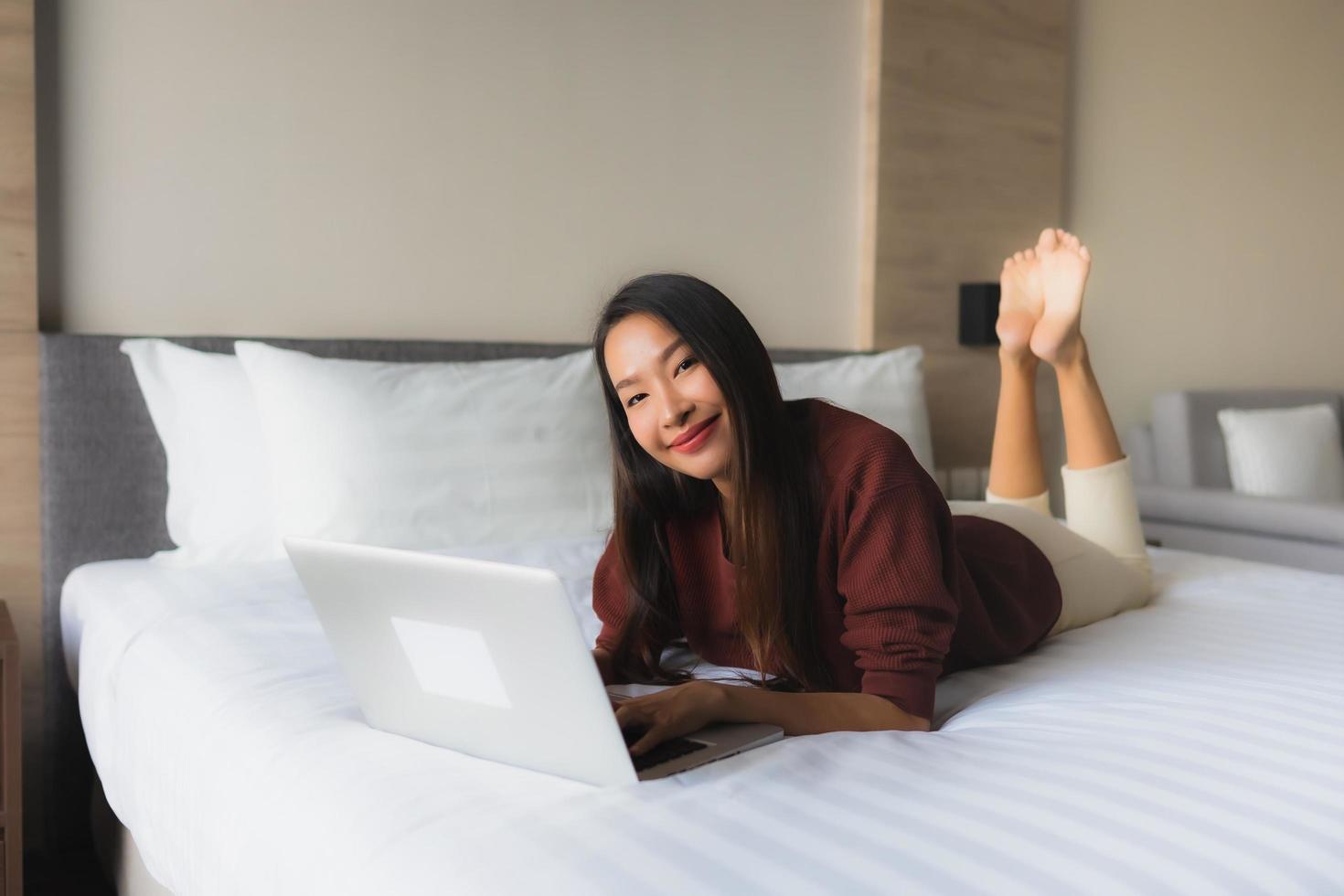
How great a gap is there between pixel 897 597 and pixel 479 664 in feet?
1.50

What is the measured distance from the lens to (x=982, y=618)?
60.2 inches

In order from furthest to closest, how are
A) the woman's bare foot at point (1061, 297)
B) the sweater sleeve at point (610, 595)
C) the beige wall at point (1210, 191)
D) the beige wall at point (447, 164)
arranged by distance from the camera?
the beige wall at point (1210, 191)
the beige wall at point (447, 164)
the woman's bare foot at point (1061, 297)
the sweater sleeve at point (610, 595)

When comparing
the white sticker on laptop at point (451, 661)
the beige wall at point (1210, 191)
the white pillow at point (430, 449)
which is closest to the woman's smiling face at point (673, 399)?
the white sticker on laptop at point (451, 661)

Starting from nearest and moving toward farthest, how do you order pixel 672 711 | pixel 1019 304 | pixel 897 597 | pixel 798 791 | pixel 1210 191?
1. pixel 798 791
2. pixel 672 711
3. pixel 897 597
4. pixel 1019 304
5. pixel 1210 191

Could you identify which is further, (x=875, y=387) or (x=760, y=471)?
(x=875, y=387)

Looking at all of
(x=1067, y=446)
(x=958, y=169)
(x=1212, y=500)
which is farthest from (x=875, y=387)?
(x=1212, y=500)

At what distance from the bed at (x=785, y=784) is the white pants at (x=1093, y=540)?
7 cm

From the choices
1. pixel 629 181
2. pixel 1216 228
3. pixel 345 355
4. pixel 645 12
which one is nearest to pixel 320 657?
pixel 345 355

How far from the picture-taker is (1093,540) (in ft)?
7.11

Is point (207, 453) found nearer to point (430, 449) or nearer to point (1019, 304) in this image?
point (430, 449)

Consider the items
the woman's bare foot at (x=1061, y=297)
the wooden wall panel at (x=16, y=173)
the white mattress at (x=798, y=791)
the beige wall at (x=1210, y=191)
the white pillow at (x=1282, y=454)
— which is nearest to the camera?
the white mattress at (x=798, y=791)

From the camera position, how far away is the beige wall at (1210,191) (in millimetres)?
3902

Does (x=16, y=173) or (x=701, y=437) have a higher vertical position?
(x=16, y=173)

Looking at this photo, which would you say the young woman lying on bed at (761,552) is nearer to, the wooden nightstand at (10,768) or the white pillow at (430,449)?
the white pillow at (430,449)
